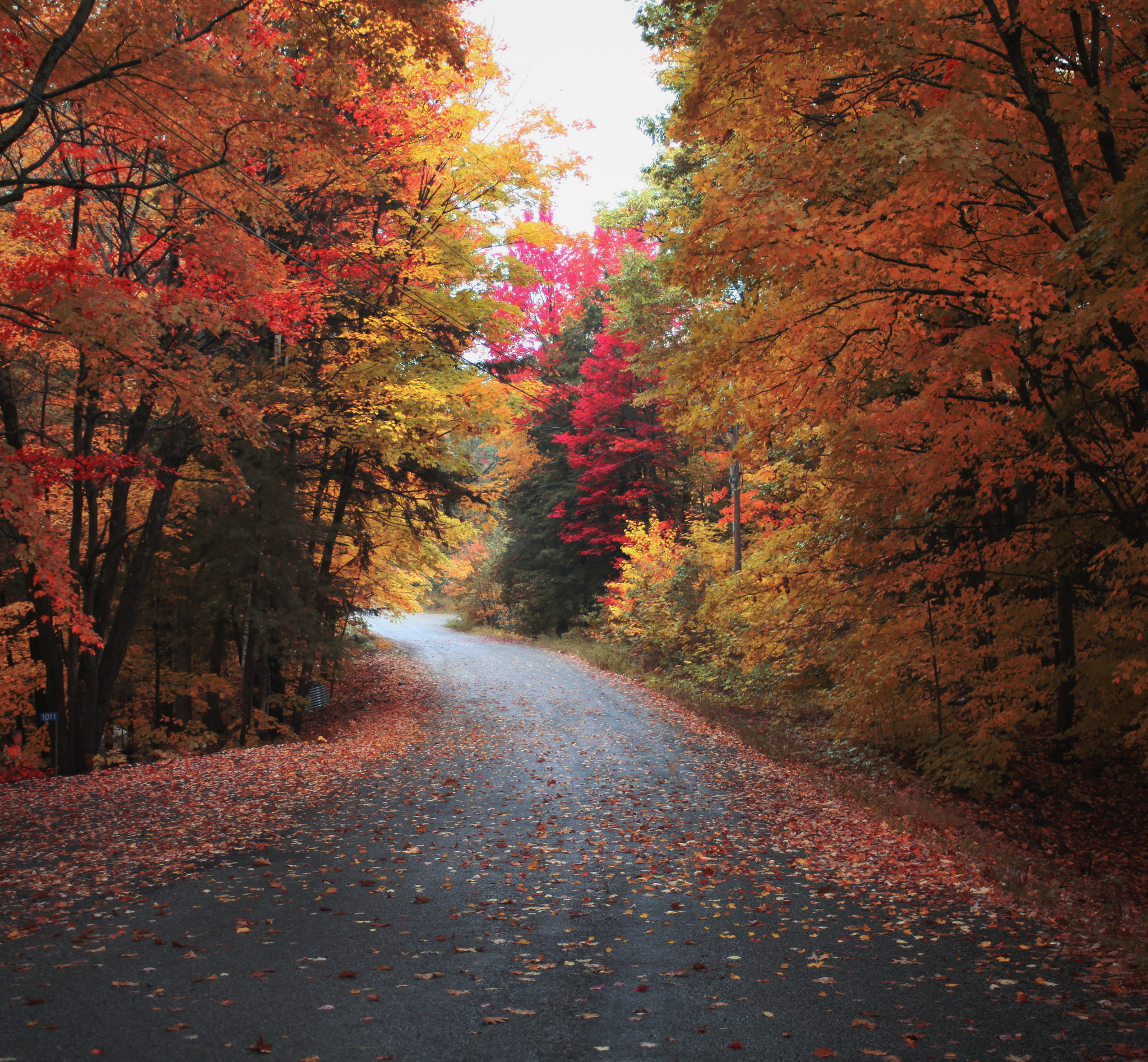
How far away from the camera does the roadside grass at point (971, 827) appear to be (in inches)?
210

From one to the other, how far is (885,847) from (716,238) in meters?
5.38

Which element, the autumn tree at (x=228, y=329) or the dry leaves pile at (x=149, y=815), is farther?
the autumn tree at (x=228, y=329)

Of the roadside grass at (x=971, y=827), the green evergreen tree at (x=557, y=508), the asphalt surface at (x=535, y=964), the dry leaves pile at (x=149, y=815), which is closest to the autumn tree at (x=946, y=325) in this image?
the roadside grass at (x=971, y=827)

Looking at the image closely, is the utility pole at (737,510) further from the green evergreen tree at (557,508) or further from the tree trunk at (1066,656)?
the green evergreen tree at (557,508)

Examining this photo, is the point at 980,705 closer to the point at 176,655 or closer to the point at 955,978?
the point at 955,978

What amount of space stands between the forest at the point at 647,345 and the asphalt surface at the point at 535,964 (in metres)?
3.44

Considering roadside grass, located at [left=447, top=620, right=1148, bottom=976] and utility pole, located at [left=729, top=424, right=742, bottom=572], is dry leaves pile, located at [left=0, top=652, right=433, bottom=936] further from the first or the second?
utility pole, located at [left=729, top=424, right=742, bottom=572]

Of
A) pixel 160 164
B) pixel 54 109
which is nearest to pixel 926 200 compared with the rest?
pixel 54 109

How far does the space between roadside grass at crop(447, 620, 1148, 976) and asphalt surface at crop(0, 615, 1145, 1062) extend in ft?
1.74

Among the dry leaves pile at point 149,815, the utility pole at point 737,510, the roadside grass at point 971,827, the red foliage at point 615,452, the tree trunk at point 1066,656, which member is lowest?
the dry leaves pile at point 149,815

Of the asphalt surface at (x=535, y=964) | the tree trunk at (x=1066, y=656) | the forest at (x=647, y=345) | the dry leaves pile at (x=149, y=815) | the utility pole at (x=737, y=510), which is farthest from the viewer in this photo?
the utility pole at (x=737, y=510)

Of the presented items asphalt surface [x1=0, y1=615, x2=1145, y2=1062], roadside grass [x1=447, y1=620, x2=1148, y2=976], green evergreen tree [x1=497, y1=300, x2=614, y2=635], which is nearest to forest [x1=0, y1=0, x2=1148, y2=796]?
roadside grass [x1=447, y1=620, x2=1148, y2=976]

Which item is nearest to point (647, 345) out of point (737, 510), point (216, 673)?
point (737, 510)

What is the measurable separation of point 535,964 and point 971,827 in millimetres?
5303
